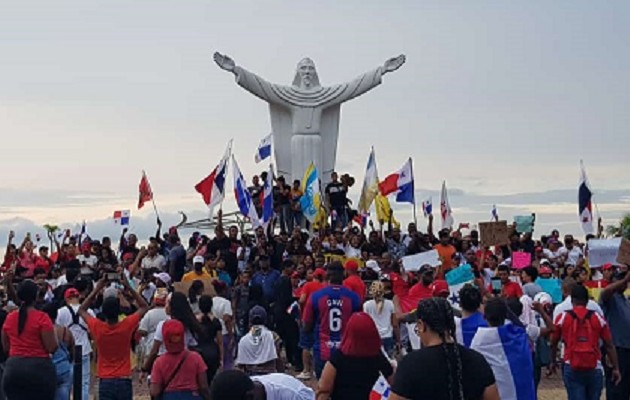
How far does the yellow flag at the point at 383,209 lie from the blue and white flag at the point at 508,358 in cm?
1697

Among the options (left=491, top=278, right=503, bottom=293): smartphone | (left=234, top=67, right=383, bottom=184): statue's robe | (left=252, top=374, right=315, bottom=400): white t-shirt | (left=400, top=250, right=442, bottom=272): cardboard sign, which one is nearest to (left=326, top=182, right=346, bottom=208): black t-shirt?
(left=234, top=67, right=383, bottom=184): statue's robe

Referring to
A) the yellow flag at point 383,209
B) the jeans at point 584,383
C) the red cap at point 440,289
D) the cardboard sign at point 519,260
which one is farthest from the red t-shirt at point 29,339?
the yellow flag at point 383,209

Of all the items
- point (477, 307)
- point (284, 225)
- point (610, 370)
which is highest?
point (284, 225)

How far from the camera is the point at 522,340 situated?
809 cm

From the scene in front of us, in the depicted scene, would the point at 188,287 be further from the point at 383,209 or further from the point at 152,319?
the point at 383,209

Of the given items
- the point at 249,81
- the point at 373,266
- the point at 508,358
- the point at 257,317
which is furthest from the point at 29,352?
the point at 249,81

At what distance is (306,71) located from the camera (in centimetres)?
3105

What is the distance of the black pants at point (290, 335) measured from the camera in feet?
53.4

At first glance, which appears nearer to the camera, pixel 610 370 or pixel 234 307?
pixel 610 370

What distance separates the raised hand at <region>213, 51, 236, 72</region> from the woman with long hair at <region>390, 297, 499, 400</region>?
80.6 feet

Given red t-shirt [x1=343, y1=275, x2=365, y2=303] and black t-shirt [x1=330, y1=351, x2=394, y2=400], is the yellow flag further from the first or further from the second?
black t-shirt [x1=330, y1=351, x2=394, y2=400]

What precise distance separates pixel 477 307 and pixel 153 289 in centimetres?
921

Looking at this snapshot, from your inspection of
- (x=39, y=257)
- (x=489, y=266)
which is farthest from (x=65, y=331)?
(x=39, y=257)

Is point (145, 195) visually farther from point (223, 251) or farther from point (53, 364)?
point (53, 364)
